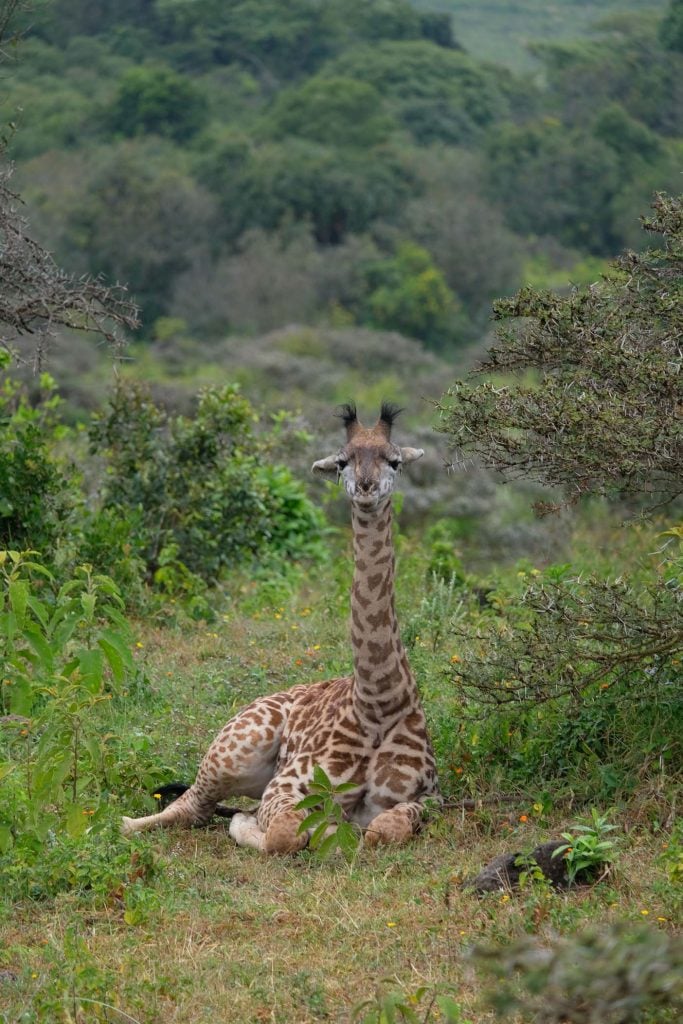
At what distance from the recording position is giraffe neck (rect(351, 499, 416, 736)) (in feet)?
23.9

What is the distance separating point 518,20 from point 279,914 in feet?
277

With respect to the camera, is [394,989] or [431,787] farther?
[431,787]

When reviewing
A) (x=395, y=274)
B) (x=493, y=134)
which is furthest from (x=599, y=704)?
(x=493, y=134)

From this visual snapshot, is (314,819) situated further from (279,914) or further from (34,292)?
(34,292)

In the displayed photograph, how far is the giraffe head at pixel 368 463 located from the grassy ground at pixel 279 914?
1.31 m

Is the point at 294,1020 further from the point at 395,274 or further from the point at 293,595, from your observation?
the point at 395,274

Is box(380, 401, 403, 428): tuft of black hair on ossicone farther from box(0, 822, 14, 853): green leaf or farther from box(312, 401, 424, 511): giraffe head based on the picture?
box(0, 822, 14, 853): green leaf

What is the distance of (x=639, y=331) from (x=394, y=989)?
3402 millimetres

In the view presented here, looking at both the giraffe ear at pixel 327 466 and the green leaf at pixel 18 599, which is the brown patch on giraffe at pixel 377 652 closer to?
the giraffe ear at pixel 327 466

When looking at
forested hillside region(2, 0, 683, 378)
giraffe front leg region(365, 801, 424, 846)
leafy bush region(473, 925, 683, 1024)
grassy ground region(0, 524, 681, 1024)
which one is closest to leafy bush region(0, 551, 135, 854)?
grassy ground region(0, 524, 681, 1024)

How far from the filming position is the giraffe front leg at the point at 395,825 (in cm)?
695

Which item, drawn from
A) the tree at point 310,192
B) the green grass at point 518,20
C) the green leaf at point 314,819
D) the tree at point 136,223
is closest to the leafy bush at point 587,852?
the green leaf at point 314,819

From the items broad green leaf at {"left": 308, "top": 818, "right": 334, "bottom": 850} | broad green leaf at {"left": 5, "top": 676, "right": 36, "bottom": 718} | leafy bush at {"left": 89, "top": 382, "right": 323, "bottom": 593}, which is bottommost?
leafy bush at {"left": 89, "top": 382, "right": 323, "bottom": 593}

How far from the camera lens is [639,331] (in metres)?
7.30
